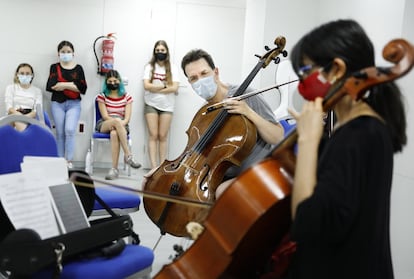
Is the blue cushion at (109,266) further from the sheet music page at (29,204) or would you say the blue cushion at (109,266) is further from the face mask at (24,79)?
the face mask at (24,79)

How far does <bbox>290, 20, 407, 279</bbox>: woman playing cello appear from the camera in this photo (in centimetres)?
102

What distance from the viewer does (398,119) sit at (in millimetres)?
1176

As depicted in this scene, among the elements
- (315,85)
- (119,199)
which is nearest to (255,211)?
(315,85)

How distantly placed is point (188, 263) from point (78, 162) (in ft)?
16.3

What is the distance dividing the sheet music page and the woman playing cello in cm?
84

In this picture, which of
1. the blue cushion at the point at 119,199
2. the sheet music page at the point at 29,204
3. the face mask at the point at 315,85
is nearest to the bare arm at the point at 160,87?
the blue cushion at the point at 119,199

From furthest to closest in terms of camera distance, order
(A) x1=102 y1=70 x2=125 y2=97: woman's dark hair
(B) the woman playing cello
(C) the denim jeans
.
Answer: (A) x1=102 y1=70 x2=125 y2=97: woman's dark hair, (C) the denim jeans, (B) the woman playing cello

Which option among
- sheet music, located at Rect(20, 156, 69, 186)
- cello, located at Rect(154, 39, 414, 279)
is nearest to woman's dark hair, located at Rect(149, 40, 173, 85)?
sheet music, located at Rect(20, 156, 69, 186)

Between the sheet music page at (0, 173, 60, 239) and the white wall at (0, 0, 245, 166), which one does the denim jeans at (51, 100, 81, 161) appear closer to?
the white wall at (0, 0, 245, 166)

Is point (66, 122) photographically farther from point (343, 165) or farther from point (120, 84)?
point (343, 165)

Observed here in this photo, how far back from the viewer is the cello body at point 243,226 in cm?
114

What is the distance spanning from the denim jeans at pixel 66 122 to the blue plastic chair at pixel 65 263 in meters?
3.75

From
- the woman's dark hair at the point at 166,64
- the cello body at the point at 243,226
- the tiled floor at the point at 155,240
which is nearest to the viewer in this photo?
the cello body at the point at 243,226

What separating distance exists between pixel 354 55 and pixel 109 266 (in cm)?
102
